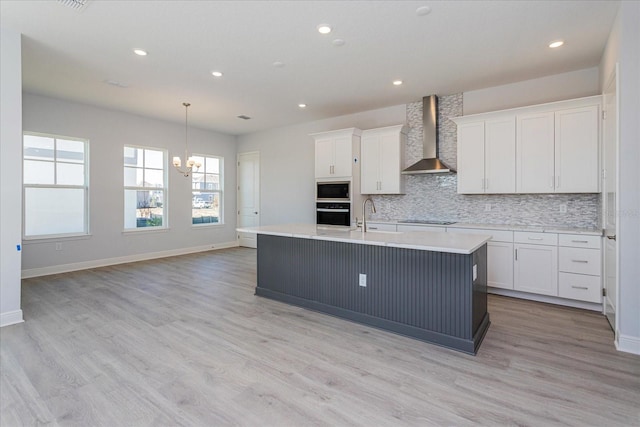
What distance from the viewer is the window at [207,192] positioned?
7758 millimetres

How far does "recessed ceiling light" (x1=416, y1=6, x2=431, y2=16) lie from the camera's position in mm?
2802

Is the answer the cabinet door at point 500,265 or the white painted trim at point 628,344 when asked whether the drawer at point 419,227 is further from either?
the white painted trim at point 628,344

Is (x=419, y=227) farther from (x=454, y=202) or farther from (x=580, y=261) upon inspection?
(x=580, y=261)

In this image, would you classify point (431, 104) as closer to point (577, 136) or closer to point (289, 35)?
point (577, 136)

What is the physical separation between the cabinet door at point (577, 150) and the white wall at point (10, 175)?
6.04 m

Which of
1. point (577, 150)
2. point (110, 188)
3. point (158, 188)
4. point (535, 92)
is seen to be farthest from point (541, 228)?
point (110, 188)

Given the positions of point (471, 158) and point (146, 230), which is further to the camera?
point (146, 230)

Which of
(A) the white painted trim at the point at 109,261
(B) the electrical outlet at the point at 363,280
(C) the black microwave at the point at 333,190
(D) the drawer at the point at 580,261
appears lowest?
(A) the white painted trim at the point at 109,261

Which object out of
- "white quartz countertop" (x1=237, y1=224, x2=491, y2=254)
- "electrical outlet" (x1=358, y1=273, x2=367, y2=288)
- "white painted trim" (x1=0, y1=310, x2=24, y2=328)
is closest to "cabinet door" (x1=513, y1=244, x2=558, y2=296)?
"white quartz countertop" (x1=237, y1=224, x2=491, y2=254)

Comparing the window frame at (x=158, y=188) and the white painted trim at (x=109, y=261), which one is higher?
the window frame at (x=158, y=188)

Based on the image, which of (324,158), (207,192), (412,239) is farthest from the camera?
(207,192)

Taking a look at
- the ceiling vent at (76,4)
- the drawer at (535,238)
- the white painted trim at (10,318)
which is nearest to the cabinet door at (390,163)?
the drawer at (535,238)

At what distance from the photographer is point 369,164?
5680 millimetres

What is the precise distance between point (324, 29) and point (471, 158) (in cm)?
280
